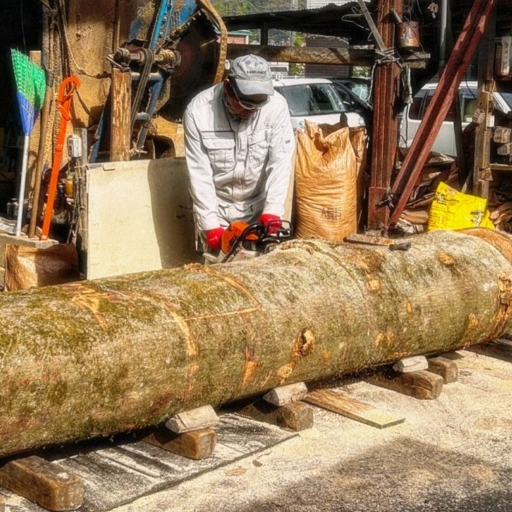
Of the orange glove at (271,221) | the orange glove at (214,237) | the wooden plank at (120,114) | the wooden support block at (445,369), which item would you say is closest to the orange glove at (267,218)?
the orange glove at (271,221)

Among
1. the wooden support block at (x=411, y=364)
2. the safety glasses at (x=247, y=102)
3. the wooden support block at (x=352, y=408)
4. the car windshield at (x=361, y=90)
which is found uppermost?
the car windshield at (x=361, y=90)

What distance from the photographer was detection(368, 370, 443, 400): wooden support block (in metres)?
5.78

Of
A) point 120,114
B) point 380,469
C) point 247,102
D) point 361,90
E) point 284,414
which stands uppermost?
point 361,90

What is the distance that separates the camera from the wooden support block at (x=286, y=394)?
16.8ft

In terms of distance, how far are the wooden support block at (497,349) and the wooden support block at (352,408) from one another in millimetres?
1495

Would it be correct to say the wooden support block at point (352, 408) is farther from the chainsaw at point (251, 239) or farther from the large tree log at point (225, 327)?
the chainsaw at point (251, 239)

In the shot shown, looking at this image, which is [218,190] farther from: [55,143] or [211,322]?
[211,322]

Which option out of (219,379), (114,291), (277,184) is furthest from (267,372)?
(277,184)

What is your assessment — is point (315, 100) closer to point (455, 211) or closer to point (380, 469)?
point (455, 211)

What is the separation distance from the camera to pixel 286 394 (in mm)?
5164

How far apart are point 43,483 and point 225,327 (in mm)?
1168

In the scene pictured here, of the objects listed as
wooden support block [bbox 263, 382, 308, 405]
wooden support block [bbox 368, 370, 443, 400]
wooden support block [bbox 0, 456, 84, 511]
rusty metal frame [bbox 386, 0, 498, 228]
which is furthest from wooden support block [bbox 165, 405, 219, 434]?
rusty metal frame [bbox 386, 0, 498, 228]

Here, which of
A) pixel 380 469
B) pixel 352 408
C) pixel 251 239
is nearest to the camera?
pixel 380 469

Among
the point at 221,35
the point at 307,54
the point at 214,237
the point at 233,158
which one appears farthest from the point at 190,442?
the point at 307,54
